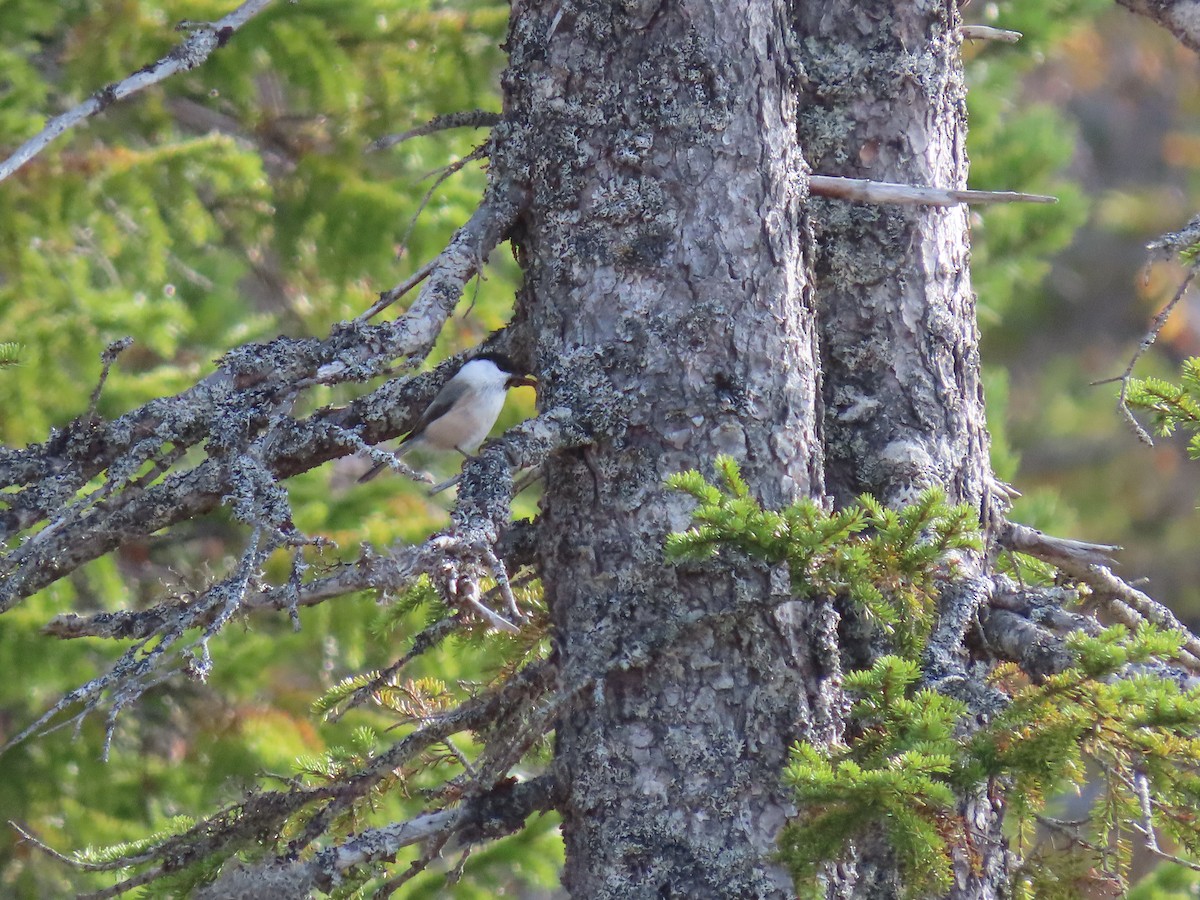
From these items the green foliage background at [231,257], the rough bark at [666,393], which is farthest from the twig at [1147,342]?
the green foliage background at [231,257]

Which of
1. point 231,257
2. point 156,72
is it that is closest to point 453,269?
point 156,72

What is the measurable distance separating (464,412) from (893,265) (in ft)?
5.67

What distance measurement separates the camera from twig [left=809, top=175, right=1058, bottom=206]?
2.56 m

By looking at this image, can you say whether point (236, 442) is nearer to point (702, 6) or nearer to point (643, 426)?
point (643, 426)

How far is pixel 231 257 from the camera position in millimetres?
7672

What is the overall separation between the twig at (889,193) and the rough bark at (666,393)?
0.32 ft

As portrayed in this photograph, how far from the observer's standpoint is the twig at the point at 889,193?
8.40ft

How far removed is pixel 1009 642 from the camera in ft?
8.25

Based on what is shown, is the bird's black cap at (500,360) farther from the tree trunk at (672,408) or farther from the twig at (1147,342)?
the twig at (1147,342)

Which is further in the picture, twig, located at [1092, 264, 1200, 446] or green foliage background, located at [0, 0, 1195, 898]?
green foliage background, located at [0, 0, 1195, 898]

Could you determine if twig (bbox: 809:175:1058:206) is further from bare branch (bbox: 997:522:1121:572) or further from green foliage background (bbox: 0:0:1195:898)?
green foliage background (bbox: 0:0:1195:898)

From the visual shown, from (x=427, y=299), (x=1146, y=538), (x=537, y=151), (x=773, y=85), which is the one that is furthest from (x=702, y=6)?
(x=1146, y=538)

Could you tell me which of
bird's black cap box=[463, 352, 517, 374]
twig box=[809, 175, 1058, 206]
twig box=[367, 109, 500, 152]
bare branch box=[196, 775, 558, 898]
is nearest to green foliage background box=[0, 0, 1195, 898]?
bird's black cap box=[463, 352, 517, 374]

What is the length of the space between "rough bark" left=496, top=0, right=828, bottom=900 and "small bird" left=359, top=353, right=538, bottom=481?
99 cm
